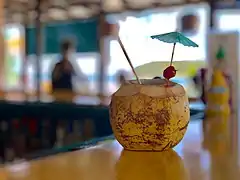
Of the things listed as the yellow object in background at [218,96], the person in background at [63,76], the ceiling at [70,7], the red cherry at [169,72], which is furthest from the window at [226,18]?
the red cherry at [169,72]

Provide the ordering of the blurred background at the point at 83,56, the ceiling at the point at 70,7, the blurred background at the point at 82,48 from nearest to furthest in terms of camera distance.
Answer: the blurred background at the point at 83,56
the blurred background at the point at 82,48
the ceiling at the point at 70,7

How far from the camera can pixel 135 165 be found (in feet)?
3.12

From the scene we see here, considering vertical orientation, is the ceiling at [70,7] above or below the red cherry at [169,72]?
above

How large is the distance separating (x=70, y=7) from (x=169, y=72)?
29.0 feet

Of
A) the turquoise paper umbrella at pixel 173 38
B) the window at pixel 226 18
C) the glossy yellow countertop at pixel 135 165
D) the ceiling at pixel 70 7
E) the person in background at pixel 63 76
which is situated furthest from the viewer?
the ceiling at pixel 70 7

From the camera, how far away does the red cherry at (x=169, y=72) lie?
104 cm

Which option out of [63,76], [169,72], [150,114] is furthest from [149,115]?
[63,76]

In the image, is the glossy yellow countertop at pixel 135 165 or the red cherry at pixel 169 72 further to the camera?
the red cherry at pixel 169 72

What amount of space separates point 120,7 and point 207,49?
266 inches

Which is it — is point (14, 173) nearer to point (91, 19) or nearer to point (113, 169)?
point (113, 169)

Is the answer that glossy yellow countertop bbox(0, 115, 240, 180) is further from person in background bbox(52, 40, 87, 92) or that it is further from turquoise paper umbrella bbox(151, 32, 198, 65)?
person in background bbox(52, 40, 87, 92)

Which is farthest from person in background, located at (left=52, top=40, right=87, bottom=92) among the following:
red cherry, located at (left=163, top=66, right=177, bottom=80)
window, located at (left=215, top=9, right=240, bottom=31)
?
red cherry, located at (left=163, top=66, right=177, bottom=80)

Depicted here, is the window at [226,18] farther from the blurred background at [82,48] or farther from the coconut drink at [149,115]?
the coconut drink at [149,115]

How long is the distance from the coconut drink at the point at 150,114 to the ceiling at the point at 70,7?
678 centimetres
